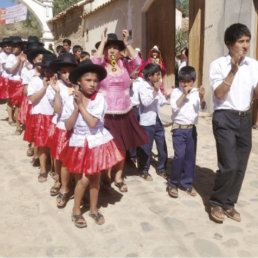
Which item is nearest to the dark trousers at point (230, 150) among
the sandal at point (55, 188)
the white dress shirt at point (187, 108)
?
the white dress shirt at point (187, 108)

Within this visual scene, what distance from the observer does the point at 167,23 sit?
10000 mm

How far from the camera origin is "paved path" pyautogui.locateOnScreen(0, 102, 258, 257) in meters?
2.78

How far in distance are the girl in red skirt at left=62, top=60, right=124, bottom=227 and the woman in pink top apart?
1.90 feet

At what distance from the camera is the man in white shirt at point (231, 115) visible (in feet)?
9.86

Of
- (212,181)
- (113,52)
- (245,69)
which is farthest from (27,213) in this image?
(245,69)

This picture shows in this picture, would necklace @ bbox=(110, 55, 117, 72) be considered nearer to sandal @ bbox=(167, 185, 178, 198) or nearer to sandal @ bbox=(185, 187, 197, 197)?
sandal @ bbox=(167, 185, 178, 198)

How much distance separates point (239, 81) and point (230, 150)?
67 centimetres

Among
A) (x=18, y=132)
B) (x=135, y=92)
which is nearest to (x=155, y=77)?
(x=135, y=92)

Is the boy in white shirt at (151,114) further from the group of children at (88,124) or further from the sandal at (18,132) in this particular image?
the sandal at (18,132)

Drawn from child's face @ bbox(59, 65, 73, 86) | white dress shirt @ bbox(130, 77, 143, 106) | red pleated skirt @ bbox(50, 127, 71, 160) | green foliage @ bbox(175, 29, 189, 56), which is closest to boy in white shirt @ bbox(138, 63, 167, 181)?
white dress shirt @ bbox(130, 77, 143, 106)

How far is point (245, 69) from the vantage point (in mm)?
3072

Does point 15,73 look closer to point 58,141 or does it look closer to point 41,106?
point 41,106

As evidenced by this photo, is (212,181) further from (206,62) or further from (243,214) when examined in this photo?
(206,62)

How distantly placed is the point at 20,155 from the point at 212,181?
3.17 metres
